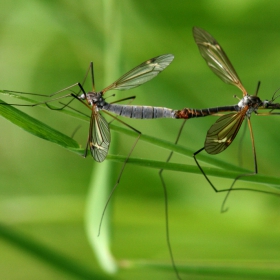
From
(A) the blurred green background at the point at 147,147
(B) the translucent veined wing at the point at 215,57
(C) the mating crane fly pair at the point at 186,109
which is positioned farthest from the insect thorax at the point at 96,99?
(B) the translucent veined wing at the point at 215,57

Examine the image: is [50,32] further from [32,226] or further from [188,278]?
[188,278]

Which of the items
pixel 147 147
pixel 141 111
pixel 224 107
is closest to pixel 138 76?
pixel 141 111

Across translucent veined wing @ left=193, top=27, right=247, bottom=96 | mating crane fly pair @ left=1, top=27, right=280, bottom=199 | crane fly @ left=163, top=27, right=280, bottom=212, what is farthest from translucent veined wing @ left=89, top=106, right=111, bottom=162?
translucent veined wing @ left=193, top=27, right=247, bottom=96

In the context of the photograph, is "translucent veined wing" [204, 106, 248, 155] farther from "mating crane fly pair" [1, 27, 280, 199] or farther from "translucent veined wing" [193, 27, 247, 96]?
"translucent veined wing" [193, 27, 247, 96]

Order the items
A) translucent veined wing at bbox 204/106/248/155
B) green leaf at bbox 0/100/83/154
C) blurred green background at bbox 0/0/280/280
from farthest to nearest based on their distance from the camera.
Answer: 1. blurred green background at bbox 0/0/280/280
2. translucent veined wing at bbox 204/106/248/155
3. green leaf at bbox 0/100/83/154

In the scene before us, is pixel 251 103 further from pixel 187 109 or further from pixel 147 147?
pixel 147 147

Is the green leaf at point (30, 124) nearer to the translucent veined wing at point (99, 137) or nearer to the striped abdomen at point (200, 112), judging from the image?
the translucent veined wing at point (99, 137)
